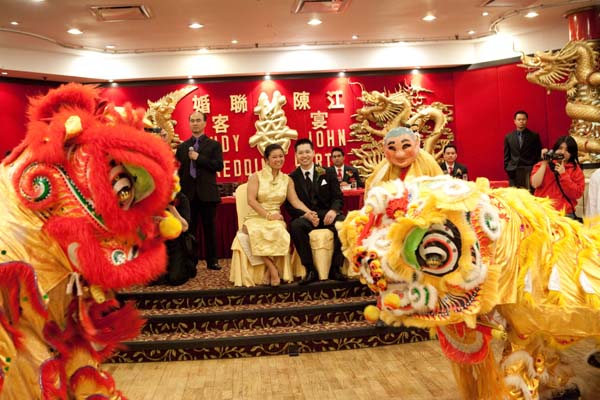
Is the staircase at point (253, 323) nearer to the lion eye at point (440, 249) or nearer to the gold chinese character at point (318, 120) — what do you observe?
the lion eye at point (440, 249)

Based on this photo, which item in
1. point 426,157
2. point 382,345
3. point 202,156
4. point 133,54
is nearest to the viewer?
point 426,157

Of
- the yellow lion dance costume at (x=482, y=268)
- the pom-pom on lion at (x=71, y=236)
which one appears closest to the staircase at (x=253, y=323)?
the yellow lion dance costume at (x=482, y=268)

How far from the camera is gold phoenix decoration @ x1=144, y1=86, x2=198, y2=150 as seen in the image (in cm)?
983

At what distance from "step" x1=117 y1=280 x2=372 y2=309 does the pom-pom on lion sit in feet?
9.54

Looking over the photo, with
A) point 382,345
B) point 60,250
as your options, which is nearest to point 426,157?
point 382,345

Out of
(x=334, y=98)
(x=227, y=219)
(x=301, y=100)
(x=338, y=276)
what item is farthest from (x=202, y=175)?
(x=334, y=98)

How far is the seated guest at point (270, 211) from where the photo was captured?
5059 millimetres

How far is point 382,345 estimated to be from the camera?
4496mm

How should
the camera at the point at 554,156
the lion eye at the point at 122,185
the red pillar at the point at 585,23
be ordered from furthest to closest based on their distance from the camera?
1. the red pillar at the point at 585,23
2. the camera at the point at 554,156
3. the lion eye at the point at 122,185

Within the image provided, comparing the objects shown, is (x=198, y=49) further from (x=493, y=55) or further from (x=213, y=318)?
(x=213, y=318)

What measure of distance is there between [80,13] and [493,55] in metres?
6.51

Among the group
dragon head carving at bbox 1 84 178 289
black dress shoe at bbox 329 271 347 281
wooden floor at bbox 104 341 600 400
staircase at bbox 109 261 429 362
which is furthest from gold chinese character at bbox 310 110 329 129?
dragon head carving at bbox 1 84 178 289

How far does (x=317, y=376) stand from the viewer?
12.7ft

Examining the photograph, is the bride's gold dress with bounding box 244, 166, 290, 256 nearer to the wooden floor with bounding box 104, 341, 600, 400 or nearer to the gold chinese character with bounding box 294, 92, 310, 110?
the wooden floor with bounding box 104, 341, 600, 400
